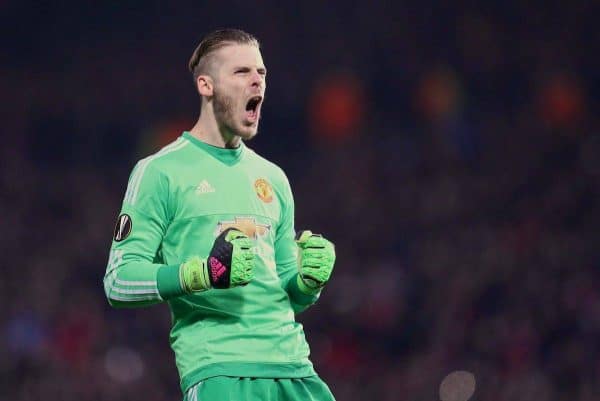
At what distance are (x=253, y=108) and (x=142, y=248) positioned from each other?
70 centimetres

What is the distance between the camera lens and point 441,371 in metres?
9.82

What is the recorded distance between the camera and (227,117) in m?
4.19

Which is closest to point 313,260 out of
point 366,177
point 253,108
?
point 253,108

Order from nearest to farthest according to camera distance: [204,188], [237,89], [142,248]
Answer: [142,248]
[204,188]
[237,89]

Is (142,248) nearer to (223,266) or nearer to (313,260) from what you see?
(223,266)

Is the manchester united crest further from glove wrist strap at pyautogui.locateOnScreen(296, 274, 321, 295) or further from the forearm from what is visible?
the forearm

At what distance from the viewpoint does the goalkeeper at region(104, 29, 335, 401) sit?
12.4 ft

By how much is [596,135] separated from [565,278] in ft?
11.0

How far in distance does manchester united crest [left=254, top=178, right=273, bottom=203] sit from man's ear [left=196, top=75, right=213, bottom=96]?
1.22ft

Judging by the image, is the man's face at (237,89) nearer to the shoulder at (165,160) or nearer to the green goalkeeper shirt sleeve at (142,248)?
the shoulder at (165,160)

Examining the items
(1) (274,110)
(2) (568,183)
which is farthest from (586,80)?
(1) (274,110)

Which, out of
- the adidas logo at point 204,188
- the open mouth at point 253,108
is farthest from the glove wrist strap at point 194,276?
the open mouth at point 253,108

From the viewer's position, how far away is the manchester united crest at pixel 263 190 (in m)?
4.18

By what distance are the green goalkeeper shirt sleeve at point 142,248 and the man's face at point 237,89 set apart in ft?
1.13
